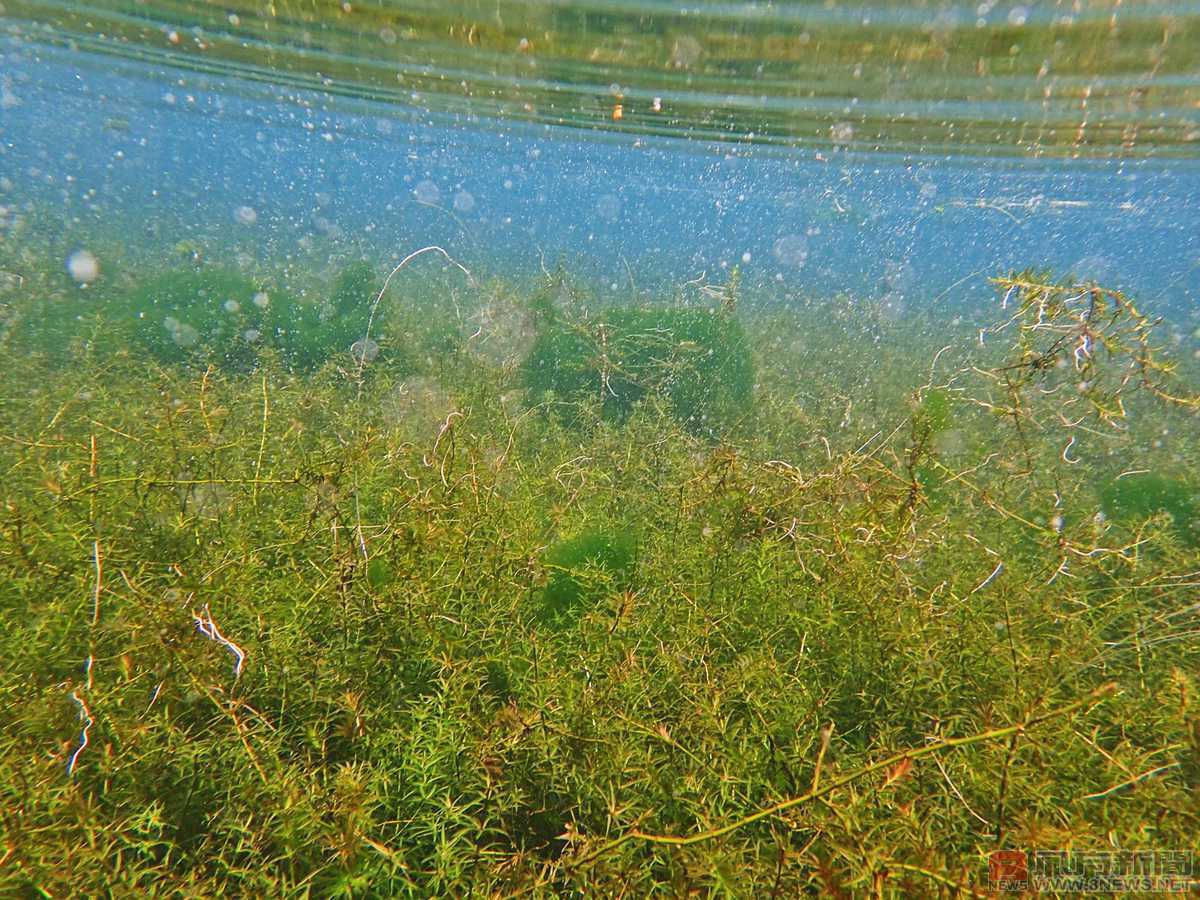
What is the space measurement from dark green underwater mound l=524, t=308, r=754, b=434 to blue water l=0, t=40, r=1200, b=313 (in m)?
1.52

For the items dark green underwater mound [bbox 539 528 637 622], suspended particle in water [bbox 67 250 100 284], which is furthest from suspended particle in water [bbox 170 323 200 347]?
dark green underwater mound [bbox 539 528 637 622]

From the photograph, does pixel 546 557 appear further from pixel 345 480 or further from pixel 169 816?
pixel 169 816

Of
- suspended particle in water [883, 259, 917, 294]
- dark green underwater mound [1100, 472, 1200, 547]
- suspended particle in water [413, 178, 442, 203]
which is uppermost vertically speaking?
dark green underwater mound [1100, 472, 1200, 547]

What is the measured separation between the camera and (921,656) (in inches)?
108

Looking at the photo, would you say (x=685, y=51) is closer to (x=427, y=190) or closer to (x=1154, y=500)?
(x=1154, y=500)

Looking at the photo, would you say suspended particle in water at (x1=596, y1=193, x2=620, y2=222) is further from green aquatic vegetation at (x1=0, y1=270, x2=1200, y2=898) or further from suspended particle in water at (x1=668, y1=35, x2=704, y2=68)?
green aquatic vegetation at (x1=0, y1=270, x2=1200, y2=898)

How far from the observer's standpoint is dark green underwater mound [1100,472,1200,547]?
551 cm

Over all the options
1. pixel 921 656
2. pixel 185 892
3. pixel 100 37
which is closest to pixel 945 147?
pixel 921 656

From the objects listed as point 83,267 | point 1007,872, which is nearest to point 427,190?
point 83,267

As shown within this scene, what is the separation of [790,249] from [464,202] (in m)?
38.9

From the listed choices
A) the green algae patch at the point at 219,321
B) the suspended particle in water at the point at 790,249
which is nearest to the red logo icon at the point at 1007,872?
the green algae patch at the point at 219,321

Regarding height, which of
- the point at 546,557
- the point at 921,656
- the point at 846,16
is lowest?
the point at 546,557

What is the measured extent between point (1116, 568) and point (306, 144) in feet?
146

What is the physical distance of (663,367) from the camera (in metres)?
8.11
